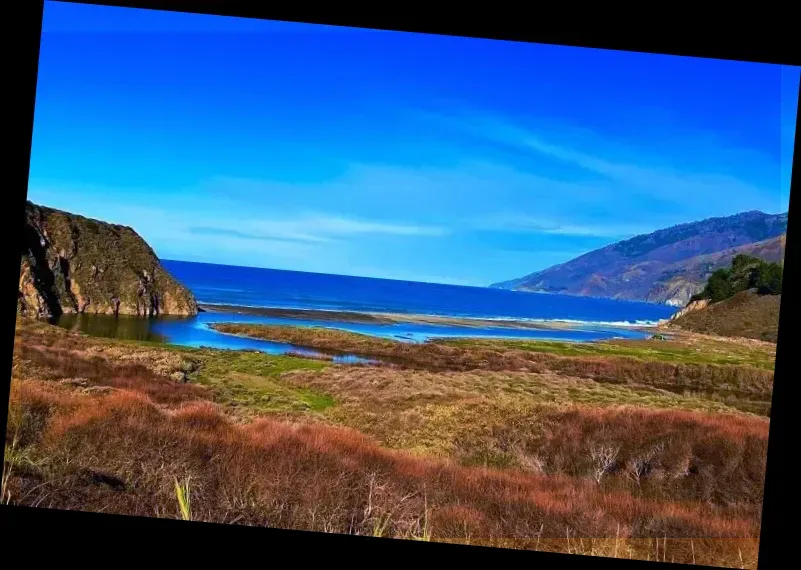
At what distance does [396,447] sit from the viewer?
12750 mm

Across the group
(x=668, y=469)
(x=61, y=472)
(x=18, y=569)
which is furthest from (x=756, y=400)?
(x=18, y=569)

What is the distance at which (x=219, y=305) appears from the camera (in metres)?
31.8

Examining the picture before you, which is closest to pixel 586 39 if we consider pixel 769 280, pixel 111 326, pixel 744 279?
pixel 111 326

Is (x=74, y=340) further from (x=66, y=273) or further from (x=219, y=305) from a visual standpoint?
(x=219, y=305)

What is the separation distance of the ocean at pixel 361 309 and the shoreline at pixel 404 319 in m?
0.30

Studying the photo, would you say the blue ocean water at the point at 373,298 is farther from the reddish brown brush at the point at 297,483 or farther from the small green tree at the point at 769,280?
the reddish brown brush at the point at 297,483

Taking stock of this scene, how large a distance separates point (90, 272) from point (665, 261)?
45785 mm

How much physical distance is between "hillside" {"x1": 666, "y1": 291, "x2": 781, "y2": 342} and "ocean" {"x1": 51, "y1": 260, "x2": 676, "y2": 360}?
11.9ft

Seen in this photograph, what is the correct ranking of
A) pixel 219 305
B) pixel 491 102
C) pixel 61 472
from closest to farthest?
pixel 61 472 < pixel 219 305 < pixel 491 102

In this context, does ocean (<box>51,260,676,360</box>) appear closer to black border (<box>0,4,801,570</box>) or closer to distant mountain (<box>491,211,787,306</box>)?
distant mountain (<box>491,211,787,306</box>)

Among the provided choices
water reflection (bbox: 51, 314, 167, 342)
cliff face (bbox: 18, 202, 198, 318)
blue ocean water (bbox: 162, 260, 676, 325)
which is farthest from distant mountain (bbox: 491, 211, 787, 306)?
Result: water reflection (bbox: 51, 314, 167, 342)

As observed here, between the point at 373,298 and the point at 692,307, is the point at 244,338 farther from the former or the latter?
the point at 692,307

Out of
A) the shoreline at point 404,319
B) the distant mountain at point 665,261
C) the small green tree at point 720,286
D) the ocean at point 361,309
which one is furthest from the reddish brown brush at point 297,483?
the distant mountain at point 665,261

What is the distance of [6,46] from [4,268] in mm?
730
